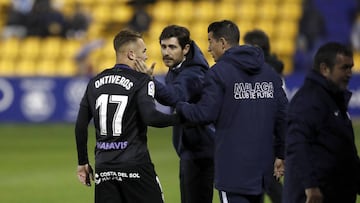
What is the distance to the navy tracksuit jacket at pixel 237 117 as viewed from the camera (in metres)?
7.03

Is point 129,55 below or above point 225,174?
above

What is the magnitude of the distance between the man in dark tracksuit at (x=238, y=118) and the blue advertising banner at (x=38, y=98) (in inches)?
580

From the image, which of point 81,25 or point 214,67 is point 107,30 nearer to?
point 81,25

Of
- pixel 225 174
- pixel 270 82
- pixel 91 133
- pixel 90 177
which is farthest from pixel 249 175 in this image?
pixel 91 133

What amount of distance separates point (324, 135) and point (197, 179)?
2.08 m

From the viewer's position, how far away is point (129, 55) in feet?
23.1

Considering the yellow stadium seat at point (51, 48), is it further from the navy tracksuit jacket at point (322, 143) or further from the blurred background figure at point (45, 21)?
the navy tracksuit jacket at point (322, 143)

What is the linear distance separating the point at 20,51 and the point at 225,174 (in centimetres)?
1866

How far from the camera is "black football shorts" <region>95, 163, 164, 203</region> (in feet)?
22.7

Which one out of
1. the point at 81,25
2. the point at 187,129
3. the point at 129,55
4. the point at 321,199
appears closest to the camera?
the point at 321,199

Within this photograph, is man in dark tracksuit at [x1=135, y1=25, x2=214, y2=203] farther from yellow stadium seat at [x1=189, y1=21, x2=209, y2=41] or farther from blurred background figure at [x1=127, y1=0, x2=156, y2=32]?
yellow stadium seat at [x1=189, y1=21, x2=209, y2=41]

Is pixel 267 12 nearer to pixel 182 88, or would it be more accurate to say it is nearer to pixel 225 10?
pixel 225 10

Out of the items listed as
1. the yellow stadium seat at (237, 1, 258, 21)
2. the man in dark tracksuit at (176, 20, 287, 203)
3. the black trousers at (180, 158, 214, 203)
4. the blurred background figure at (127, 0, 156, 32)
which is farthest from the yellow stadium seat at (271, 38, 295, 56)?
the man in dark tracksuit at (176, 20, 287, 203)

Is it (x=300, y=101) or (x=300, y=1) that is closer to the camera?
(x=300, y=101)
